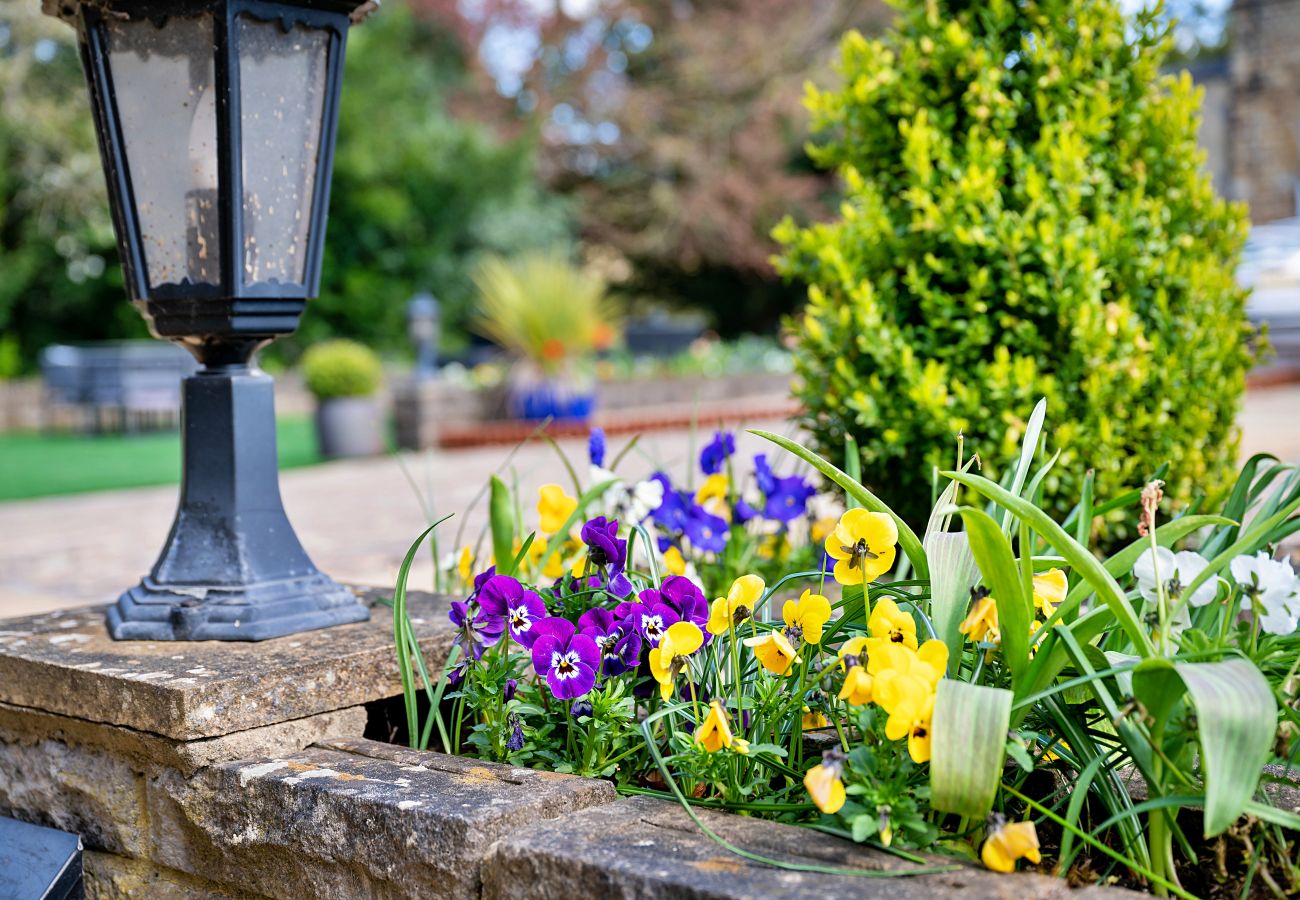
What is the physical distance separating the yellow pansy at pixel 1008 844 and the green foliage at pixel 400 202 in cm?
1637

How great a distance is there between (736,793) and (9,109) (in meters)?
15.7

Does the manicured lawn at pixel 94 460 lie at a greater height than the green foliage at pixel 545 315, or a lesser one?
lesser

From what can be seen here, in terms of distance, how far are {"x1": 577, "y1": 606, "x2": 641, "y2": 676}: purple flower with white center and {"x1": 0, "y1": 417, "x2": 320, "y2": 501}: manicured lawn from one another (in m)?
7.38

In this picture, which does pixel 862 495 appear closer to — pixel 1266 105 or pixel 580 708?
pixel 580 708

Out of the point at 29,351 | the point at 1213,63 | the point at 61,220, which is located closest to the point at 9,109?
the point at 61,220

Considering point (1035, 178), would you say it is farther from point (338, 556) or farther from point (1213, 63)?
point (1213, 63)

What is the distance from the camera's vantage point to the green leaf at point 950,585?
152 centimetres

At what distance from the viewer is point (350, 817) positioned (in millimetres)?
1564

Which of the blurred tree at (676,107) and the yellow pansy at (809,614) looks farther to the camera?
the blurred tree at (676,107)

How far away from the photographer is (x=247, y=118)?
6.85 ft

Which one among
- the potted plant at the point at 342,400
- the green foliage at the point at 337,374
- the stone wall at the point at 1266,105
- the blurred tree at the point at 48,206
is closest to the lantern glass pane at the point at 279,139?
the potted plant at the point at 342,400

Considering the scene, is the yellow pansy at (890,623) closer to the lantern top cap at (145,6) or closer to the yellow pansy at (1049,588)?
the yellow pansy at (1049,588)

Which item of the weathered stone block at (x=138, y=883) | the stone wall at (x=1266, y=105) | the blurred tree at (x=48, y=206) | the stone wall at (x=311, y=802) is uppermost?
the stone wall at (x=1266, y=105)

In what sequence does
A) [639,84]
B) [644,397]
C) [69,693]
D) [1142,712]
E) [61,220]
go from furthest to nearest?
[639,84] → [61,220] → [644,397] → [69,693] → [1142,712]
